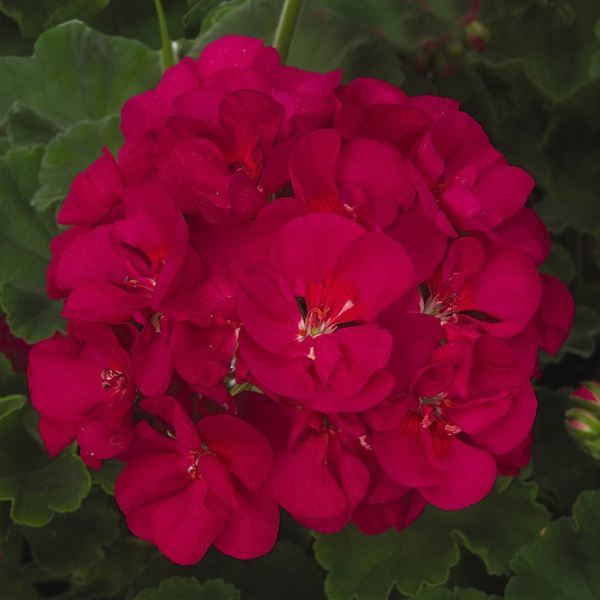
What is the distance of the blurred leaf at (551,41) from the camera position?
142 cm

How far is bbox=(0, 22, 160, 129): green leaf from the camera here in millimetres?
1299

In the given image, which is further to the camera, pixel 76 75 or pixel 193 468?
pixel 76 75

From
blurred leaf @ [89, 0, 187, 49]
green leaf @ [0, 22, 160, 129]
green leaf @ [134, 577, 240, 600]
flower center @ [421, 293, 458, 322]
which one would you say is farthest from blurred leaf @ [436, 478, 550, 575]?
blurred leaf @ [89, 0, 187, 49]

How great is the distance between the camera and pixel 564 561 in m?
1.13

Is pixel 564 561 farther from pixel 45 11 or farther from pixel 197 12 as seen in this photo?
pixel 45 11

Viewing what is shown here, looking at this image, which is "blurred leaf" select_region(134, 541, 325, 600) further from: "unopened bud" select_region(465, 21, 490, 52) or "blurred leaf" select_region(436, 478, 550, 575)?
"unopened bud" select_region(465, 21, 490, 52)

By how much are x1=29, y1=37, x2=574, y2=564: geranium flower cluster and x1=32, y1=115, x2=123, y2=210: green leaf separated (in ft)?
1.83

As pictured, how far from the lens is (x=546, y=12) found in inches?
56.3

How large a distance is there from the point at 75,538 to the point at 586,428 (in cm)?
83

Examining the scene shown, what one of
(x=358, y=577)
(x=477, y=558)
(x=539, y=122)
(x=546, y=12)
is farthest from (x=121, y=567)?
(x=546, y=12)

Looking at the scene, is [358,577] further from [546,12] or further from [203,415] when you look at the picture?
[546,12]

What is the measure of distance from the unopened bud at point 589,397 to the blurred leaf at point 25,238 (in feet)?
2.57

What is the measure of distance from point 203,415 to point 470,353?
0.73ft

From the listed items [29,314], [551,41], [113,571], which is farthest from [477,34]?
[113,571]
